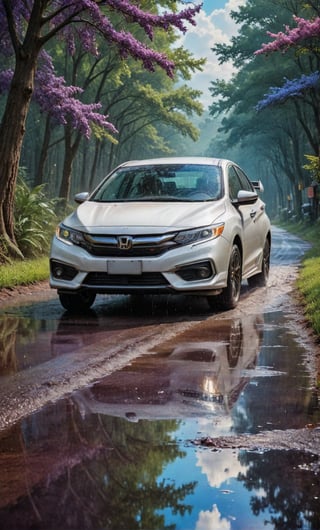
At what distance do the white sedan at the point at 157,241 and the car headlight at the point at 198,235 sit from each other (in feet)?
0.04

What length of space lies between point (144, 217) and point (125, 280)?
2.41 ft

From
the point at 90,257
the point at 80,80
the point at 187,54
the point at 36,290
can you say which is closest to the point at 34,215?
the point at 36,290

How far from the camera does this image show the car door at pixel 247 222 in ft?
31.8

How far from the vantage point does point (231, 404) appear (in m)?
4.48

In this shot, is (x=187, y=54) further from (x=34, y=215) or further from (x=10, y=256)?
(x=10, y=256)

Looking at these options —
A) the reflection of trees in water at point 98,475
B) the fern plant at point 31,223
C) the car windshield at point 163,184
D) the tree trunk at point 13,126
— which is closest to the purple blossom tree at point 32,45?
the tree trunk at point 13,126

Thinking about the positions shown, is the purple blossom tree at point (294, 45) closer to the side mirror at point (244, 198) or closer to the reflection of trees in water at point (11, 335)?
the side mirror at point (244, 198)

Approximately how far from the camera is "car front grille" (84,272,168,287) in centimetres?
822

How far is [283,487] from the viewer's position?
311cm

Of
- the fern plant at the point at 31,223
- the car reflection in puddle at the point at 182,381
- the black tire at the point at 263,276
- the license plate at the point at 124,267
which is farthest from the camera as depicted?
the fern plant at the point at 31,223

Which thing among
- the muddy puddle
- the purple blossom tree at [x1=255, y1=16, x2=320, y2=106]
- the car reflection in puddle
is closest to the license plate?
the car reflection in puddle

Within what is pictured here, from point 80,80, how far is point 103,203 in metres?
26.4

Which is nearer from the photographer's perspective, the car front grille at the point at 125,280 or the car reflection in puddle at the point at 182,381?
the car reflection in puddle at the point at 182,381

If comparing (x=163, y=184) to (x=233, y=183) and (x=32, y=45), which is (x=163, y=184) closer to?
(x=233, y=183)
